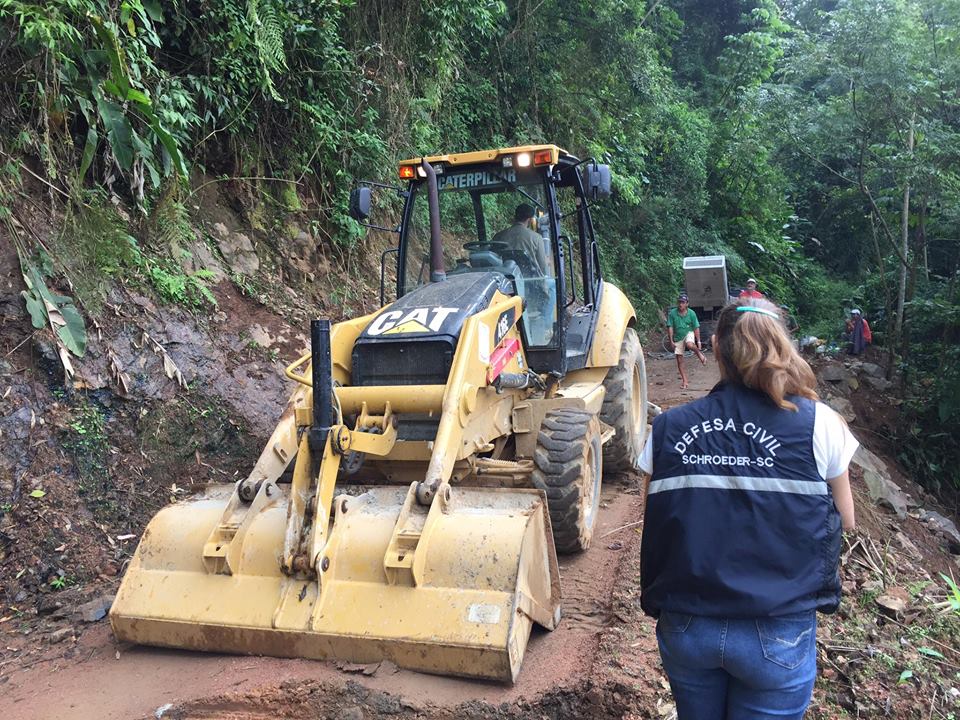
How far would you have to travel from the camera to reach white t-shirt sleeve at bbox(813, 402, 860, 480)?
6.70ft

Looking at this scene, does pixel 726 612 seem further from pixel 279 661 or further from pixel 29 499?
pixel 29 499

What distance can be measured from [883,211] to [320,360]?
56.6ft

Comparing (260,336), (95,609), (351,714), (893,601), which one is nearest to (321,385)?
A: (351,714)

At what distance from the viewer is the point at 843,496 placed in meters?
2.14

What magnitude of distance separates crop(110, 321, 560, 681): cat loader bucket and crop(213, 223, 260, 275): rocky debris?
4.25 meters

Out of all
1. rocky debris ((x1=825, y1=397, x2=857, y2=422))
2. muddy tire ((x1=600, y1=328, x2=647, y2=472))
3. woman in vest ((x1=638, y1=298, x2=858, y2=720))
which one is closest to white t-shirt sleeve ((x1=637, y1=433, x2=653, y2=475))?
woman in vest ((x1=638, y1=298, x2=858, y2=720))

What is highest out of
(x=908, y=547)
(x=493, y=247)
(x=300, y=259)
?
(x=493, y=247)

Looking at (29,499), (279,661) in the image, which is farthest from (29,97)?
(279,661)

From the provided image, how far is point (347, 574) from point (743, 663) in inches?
83.7

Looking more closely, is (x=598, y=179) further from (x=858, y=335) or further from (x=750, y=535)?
(x=858, y=335)

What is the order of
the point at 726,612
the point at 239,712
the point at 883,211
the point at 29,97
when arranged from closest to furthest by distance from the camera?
1. the point at 726,612
2. the point at 239,712
3. the point at 29,97
4. the point at 883,211

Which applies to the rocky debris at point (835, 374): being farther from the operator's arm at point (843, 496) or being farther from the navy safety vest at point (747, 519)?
the navy safety vest at point (747, 519)

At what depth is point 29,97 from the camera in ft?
19.2

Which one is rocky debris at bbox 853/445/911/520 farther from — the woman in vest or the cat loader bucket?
the woman in vest
